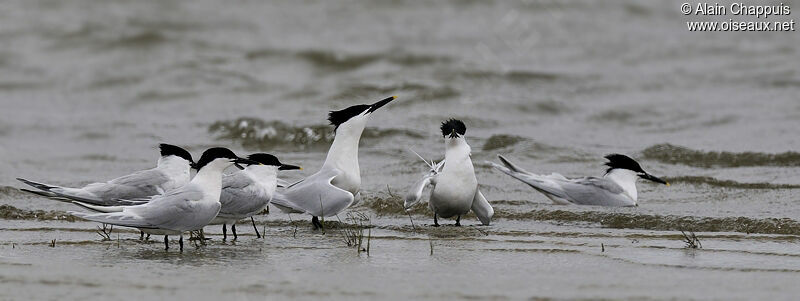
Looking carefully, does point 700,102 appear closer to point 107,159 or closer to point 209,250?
point 107,159

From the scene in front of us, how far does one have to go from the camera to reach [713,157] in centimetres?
1086

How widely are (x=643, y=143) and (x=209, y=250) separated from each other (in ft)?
24.3

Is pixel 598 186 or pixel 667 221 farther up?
pixel 598 186

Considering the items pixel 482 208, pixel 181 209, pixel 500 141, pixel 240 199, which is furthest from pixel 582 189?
pixel 500 141

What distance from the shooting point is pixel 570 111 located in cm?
1478

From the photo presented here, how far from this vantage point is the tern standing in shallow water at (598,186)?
820 centimetres

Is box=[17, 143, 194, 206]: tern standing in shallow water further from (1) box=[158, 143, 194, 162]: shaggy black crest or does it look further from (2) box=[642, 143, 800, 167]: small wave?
(2) box=[642, 143, 800, 167]: small wave

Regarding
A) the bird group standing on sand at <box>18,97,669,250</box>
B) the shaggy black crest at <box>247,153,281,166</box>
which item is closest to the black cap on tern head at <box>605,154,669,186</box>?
the bird group standing on sand at <box>18,97,669,250</box>

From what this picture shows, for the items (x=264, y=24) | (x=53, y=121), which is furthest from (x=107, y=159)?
(x=264, y=24)

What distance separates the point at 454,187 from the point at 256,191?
134cm

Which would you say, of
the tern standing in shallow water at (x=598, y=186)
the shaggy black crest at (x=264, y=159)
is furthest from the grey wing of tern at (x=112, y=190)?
the tern standing in shallow water at (x=598, y=186)

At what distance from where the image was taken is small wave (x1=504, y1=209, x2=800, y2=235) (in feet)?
23.2

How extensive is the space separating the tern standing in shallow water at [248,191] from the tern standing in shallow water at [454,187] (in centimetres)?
95

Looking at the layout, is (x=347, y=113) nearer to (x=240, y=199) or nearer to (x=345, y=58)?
(x=240, y=199)
